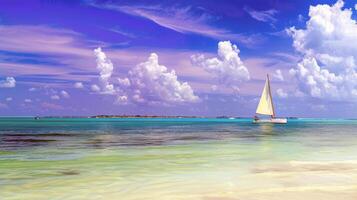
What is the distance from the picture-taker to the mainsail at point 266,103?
96.2m

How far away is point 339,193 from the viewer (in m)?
11.9

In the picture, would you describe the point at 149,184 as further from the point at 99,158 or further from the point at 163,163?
the point at 99,158

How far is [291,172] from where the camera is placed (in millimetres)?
16531

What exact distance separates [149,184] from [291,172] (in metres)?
6.25

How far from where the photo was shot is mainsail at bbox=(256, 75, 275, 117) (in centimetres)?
9615

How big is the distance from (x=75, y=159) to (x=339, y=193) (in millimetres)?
14965

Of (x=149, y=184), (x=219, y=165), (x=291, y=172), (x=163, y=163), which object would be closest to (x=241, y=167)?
(x=219, y=165)

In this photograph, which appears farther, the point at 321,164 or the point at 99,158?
the point at 99,158

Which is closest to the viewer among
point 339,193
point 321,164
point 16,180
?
point 339,193

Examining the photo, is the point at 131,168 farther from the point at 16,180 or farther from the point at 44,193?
the point at 44,193

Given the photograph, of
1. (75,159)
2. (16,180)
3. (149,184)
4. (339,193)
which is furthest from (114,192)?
(75,159)

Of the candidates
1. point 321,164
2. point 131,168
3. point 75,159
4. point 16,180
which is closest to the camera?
point 16,180

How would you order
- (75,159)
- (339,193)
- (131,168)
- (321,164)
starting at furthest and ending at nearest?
(75,159)
(321,164)
(131,168)
(339,193)

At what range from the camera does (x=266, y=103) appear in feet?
322
